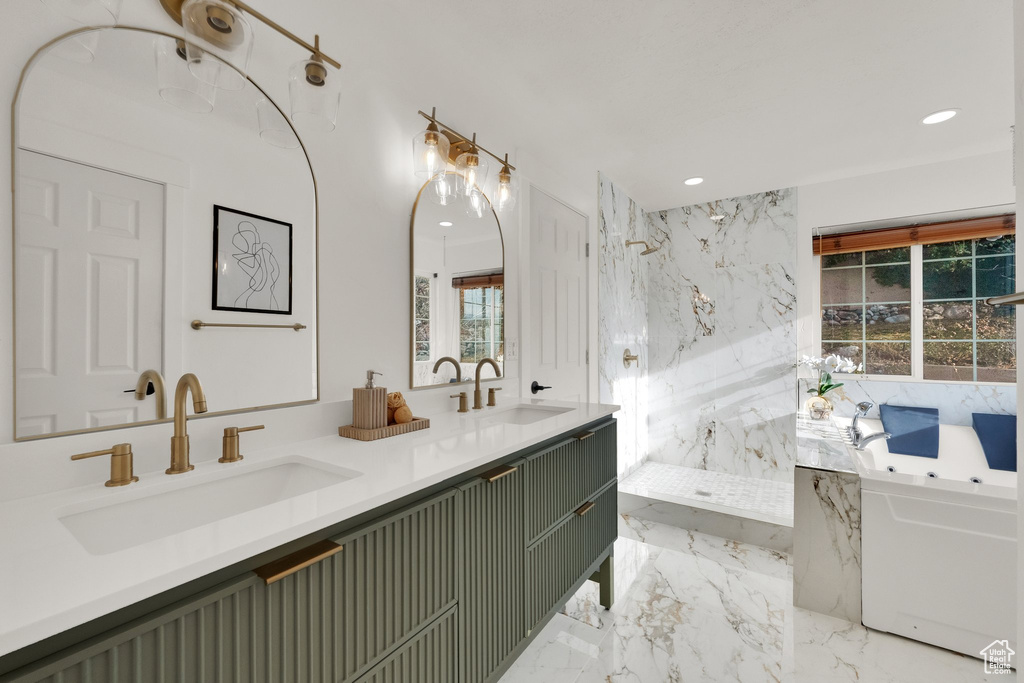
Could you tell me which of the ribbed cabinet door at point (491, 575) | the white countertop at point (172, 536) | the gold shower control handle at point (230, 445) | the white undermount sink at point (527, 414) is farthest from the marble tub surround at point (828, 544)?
the gold shower control handle at point (230, 445)

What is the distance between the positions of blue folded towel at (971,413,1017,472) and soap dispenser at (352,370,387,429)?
337 centimetres

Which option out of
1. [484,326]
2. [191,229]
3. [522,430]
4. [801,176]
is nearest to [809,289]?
[801,176]

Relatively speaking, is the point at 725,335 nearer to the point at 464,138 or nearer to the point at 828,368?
the point at 828,368

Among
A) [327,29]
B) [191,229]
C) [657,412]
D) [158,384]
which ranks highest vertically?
[327,29]

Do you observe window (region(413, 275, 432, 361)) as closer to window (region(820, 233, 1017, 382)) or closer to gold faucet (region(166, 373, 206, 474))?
gold faucet (region(166, 373, 206, 474))

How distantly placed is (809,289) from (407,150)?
314cm

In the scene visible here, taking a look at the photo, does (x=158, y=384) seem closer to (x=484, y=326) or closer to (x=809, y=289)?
(x=484, y=326)

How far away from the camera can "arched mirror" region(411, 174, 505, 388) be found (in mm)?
1710

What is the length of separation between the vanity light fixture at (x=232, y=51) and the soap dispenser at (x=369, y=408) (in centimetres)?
81

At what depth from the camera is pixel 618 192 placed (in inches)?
132

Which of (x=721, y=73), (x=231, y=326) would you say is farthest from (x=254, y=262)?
(x=721, y=73)

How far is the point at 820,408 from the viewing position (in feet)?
10.2

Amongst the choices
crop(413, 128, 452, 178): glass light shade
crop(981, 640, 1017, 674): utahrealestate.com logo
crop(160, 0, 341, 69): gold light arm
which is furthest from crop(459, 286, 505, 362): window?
crop(981, 640, 1017, 674): utahrealestate.com logo

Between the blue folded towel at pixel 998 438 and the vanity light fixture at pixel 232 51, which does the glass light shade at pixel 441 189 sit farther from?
the blue folded towel at pixel 998 438
